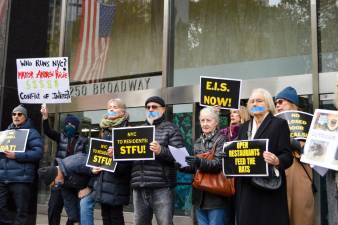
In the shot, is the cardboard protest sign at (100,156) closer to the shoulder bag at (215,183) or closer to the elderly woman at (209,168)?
the elderly woman at (209,168)

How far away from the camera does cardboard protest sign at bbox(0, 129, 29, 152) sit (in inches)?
242

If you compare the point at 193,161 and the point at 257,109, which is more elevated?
the point at 257,109

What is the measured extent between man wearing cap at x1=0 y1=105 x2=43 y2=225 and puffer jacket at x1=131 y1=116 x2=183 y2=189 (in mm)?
1929

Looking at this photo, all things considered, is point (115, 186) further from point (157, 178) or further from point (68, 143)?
point (68, 143)

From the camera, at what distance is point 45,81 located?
21.4ft

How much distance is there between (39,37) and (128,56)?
5.12 ft

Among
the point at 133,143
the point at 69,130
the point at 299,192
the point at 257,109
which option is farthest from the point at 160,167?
the point at 69,130

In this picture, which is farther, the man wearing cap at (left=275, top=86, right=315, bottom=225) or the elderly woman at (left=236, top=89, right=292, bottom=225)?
the man wearing cap at (left=275, top=86, right=315, bottom=225)

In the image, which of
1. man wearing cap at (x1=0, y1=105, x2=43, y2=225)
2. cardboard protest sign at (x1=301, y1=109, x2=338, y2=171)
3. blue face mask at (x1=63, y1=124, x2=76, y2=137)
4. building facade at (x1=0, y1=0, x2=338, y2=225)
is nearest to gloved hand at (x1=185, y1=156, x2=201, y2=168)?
cardboard protest sign at (x1=301, y1=109, x2=338, y2=171)

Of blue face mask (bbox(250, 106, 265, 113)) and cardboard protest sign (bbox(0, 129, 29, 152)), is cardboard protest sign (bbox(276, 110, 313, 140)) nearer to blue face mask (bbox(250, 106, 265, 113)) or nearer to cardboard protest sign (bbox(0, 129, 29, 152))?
blue face mask (bbox(250, 106, 265, 113))

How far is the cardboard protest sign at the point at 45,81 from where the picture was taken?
6.46m

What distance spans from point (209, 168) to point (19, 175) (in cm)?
289

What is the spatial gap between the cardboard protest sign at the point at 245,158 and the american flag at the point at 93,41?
500 cm

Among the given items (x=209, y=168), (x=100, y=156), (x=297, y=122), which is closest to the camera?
(x=209, y=168)
